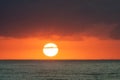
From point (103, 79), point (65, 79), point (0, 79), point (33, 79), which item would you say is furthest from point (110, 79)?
point (0, 79)

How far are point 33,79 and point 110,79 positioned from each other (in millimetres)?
13449

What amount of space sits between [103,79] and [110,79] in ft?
4.89

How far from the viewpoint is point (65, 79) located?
81688 mm

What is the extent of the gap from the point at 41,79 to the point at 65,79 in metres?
4.25

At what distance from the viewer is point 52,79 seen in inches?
3214

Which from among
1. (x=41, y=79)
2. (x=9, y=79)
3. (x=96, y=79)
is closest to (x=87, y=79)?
(x=96, y=79)

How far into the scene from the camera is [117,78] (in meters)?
82.2

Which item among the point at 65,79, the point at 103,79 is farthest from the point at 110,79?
the point at 65,79

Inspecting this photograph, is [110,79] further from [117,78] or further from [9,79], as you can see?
[9,79]

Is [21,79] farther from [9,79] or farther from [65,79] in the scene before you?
[65,79]

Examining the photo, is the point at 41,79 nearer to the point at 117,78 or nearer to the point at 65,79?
the point at 65,79

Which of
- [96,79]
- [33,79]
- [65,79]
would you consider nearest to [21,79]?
[33,79]

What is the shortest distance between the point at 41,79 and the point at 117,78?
44.4 feet

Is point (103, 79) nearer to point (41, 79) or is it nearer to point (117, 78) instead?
point (117, 78)
